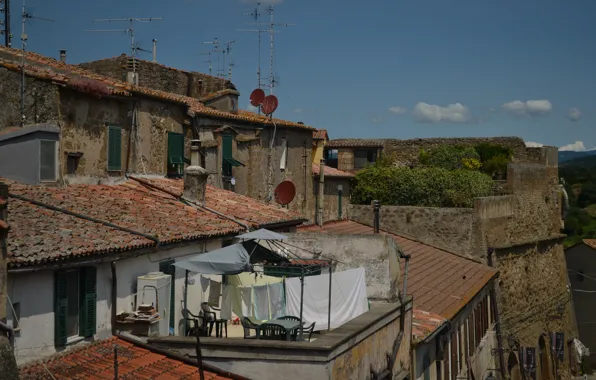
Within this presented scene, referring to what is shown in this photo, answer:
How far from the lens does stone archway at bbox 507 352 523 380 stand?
105 ft

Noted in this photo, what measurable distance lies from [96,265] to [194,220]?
4.35 m

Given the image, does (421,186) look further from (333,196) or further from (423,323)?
(423,323)

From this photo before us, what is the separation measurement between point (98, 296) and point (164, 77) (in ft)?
64.1

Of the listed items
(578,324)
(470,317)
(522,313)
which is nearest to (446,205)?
(522,313)

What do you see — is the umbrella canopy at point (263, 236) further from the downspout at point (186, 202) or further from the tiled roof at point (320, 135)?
the tiled roof at point (320, 135)

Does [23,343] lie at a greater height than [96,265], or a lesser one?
lesser

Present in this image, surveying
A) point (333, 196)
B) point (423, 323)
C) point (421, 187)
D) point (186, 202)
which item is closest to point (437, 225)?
point (421, 187)

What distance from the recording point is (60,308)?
1145cm

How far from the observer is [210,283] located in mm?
15133

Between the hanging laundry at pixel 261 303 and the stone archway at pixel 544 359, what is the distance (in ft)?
87.4

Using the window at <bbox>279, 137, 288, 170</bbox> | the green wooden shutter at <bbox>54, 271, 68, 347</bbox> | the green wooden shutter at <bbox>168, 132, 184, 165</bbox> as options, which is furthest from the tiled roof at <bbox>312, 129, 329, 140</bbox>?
the green wooden shutter at <bbox>54, 271, 68, 347</bbox>

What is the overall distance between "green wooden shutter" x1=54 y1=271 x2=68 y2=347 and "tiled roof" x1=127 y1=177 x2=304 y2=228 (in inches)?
255

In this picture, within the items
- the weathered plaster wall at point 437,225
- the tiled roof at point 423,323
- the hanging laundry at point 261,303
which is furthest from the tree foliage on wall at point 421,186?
the hanging laundry at point 261,303

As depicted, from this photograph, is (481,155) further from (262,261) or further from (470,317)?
(262,261)
